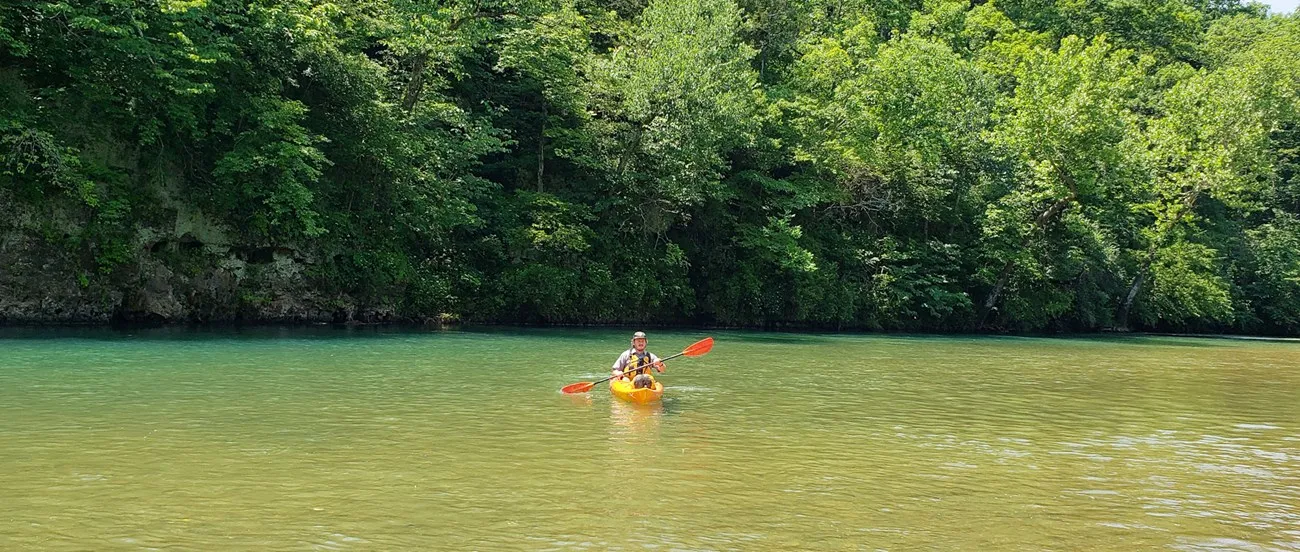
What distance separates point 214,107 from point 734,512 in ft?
78.3

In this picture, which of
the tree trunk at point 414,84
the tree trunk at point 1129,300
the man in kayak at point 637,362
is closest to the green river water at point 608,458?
the man in kayak at point 637,362

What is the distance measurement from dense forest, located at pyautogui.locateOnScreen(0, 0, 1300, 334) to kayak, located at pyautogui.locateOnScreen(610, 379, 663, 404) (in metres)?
14.7

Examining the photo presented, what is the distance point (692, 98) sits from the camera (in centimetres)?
3509

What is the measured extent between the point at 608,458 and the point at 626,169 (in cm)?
2612

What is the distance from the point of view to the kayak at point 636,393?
48.3 feet

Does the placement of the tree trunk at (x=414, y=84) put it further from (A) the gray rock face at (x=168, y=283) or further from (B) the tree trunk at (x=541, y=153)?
(A) the gray rock face at (x=168, y=283)

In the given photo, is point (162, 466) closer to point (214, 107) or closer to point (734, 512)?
point (734, 512)

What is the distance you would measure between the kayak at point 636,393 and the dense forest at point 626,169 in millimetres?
14737

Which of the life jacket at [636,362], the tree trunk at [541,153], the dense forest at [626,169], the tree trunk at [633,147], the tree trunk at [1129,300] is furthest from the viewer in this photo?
the tree trunk at [1129,300]

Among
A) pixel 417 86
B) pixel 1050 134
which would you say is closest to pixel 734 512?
pixel 417 86

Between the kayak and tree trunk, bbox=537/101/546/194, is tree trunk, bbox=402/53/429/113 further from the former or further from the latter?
the kayak

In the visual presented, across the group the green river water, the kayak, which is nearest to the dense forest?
the green river water

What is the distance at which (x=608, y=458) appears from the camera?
33.9 feet

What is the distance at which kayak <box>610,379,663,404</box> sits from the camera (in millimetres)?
14727
